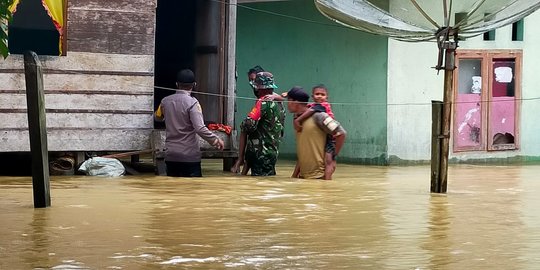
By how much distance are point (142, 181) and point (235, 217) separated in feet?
13.6

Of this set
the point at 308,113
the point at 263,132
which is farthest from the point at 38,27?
the point at 308,113

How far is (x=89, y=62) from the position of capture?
15031mm

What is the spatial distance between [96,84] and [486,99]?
25.0 feet

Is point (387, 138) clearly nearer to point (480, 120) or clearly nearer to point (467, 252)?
point (480, 120)

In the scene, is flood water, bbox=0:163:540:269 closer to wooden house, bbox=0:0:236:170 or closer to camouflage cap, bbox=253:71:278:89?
wooden house, bbox=0:0:236:170

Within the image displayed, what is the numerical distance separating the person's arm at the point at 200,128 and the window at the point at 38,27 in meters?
2.04

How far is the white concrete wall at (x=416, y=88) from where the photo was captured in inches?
742

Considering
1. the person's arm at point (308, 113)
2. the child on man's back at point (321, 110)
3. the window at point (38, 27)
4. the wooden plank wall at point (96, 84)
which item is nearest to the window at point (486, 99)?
the child on man's back at point (321, 110)

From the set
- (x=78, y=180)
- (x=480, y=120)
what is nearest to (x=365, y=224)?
(x=78, y=180)

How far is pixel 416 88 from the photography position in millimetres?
19094

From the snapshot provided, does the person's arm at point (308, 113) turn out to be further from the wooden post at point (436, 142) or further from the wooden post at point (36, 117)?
the wooden post at point (36, 117)

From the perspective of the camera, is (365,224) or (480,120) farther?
(480,120)

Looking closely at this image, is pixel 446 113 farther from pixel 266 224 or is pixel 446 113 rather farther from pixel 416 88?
pixel 416 88

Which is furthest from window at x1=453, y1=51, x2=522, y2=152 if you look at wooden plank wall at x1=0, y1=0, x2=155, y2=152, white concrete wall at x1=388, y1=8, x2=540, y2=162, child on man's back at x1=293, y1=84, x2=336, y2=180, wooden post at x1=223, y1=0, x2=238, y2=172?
wooden plank wall at x1=0, y1=0, x2=155, y2=152
